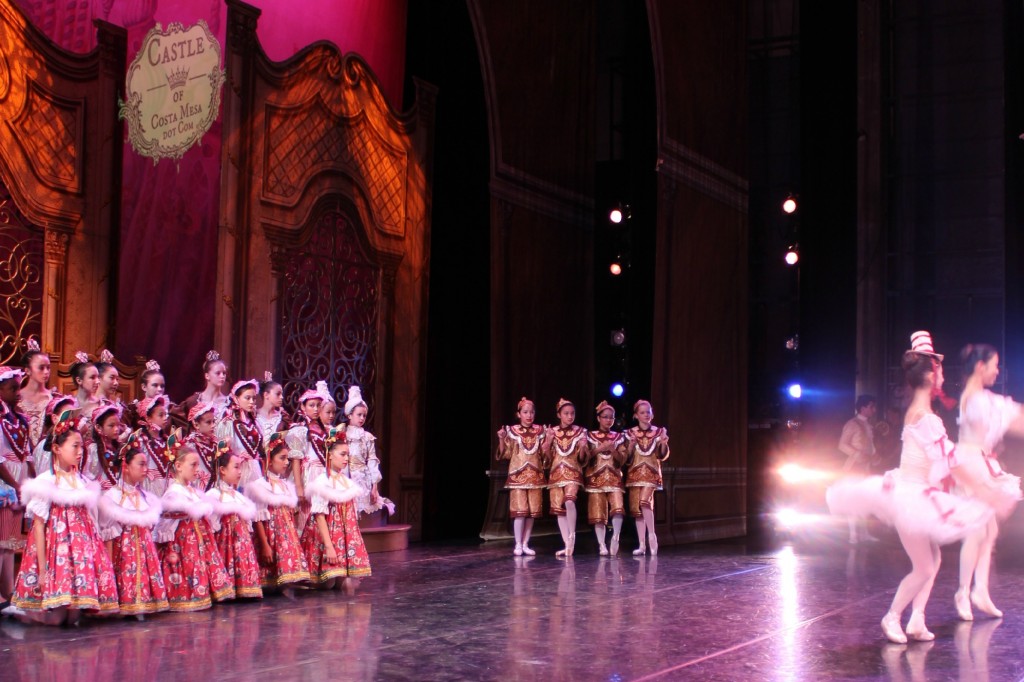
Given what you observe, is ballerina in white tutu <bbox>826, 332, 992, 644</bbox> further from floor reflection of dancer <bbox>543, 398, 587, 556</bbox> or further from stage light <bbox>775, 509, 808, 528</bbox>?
stage light <bbox>775, 509, 808, 528</bbox>

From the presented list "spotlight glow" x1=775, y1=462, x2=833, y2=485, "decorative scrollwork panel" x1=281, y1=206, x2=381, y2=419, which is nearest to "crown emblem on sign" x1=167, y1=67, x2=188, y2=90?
"decorative scrollwork panel" x1=281, y1=206, x2=381, y2=419

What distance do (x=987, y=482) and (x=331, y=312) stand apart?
18.9ft

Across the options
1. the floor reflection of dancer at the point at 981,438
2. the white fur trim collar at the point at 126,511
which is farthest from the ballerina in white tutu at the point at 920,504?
the white fur trim collar at the point at 126,511

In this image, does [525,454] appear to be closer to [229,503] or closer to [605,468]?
[605,468]

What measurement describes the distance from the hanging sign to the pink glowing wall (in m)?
0.13

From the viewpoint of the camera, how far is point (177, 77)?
9.21m

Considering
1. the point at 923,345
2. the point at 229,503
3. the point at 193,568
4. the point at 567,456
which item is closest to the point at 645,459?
the point at 567,456

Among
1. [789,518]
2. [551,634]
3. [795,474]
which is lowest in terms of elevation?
[789,518]

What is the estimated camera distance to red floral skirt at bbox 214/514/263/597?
679cm

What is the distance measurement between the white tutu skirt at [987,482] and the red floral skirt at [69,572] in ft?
13.7

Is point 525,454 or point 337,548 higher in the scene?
point 525,454

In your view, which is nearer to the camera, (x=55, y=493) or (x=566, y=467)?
(x=55, y=493)

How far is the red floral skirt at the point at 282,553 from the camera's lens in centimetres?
707

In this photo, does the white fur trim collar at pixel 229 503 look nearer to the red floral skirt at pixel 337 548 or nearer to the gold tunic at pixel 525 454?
the red floral skirt at pixel 337 548
